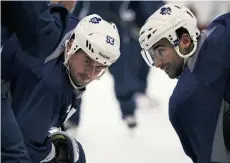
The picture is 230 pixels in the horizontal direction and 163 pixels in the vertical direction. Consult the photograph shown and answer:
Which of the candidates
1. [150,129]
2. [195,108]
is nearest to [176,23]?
[195,108]

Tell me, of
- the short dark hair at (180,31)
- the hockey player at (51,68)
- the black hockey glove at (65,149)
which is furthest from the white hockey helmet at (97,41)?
the black hockey glove at (65,149)

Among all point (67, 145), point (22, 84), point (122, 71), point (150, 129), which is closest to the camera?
point (22, 84)

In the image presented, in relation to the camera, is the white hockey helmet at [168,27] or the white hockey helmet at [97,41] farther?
the white hockey helmet at [97,41]

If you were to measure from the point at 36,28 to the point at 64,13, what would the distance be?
346mm

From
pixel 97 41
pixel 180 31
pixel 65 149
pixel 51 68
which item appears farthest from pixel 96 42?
pixel 65 149

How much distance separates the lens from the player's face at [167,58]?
231 cm

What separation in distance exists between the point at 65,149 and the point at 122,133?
43.1 inches

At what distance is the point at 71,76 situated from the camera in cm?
242

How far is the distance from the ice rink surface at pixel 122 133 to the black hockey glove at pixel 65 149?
42 cm

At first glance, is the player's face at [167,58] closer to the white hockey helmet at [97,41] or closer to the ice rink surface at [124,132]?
the white hockey helmet at [97,41]

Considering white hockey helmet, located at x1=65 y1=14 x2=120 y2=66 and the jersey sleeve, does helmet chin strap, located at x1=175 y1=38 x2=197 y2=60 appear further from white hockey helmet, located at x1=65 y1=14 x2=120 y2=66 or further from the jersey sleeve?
the jersey sleeve

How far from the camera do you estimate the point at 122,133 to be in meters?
3.76

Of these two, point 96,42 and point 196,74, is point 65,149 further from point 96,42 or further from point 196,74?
point 196,74

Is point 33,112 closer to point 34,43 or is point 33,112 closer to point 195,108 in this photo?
point 34,43
